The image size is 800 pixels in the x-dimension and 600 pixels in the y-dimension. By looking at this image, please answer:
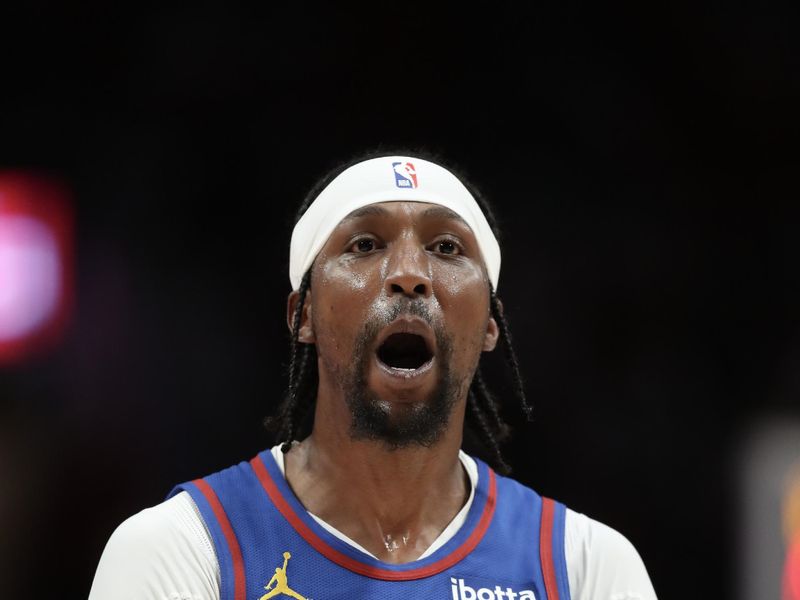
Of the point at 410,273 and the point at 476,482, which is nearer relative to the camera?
the point at 410,273

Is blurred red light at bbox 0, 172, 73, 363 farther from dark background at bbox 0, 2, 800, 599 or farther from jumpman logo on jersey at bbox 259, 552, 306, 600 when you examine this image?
jumpman logo on jersey at bbox 259, 552, 306, 600

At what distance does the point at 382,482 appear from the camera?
8.44ft

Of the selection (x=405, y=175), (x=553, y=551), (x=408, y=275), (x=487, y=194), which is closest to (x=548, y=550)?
(x=553, y=551)

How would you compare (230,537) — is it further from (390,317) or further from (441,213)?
(441,213)

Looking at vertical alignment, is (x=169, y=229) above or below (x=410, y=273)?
above

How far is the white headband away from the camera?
8.77ft

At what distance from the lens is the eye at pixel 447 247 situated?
2.62 meters

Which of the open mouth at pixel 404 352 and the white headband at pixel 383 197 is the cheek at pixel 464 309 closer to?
the open mouth at pixel 404 352

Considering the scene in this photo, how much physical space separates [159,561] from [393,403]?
595mm

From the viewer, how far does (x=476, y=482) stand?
2.74 metres

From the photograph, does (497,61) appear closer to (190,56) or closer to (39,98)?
(190,56)

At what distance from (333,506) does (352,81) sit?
2.55 meters

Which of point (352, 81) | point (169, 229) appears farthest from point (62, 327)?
point (352, 81)

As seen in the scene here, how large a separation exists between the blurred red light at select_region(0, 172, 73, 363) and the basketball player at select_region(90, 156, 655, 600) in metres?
1.65
